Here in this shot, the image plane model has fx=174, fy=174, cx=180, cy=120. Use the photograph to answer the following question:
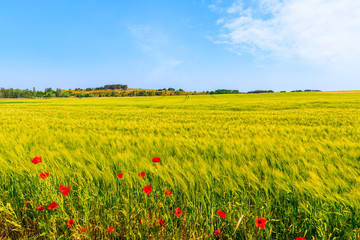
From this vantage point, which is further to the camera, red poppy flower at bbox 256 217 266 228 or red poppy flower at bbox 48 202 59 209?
red poppy flower at bbox 48 202 59 209

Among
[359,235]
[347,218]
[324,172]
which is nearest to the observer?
[359,235]

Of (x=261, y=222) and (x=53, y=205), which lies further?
(x=53, y=205)

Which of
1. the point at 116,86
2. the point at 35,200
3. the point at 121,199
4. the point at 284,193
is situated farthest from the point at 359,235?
the point at 116,86

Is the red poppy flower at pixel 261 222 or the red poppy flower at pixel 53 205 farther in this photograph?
the red poppy flower at pixel 53 205

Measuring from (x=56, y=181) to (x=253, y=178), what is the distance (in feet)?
6.43

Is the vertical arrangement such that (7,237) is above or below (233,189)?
below

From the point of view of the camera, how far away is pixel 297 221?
1321 mm

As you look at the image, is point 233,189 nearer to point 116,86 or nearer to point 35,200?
point 35,200

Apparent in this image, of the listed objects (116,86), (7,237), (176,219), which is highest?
(116,86)

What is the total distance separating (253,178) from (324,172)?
0.79 m

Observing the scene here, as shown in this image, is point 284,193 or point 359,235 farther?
point 284,193

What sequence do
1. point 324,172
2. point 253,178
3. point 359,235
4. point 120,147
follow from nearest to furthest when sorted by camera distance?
point 359,235, point 253,178, point 324,172, point 120,147

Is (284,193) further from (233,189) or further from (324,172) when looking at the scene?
(324,172)

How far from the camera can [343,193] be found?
1390 millimetres
